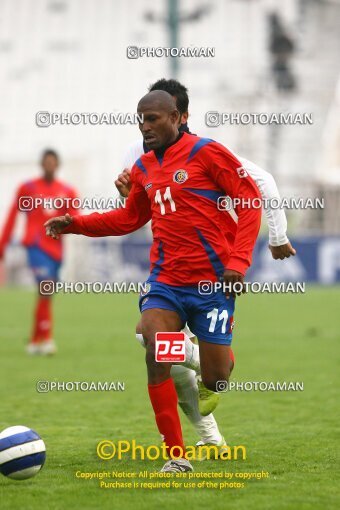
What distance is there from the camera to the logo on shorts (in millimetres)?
5809

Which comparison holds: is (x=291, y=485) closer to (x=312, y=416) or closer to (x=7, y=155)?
(x=312, y=416)

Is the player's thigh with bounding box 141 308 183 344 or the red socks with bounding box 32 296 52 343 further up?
the player's thigh with bounding box 141 308 183 344

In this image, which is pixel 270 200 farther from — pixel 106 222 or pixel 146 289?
pixel 106 222

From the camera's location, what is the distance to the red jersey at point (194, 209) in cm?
602

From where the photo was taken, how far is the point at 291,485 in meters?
5.46

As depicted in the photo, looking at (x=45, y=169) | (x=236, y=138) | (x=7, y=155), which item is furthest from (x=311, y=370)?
(x=7, y=155)

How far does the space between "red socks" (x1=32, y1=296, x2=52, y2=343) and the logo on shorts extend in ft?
23.4

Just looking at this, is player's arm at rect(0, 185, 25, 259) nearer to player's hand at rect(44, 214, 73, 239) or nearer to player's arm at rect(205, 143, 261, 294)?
player's hand at rect(44, 214, 73, 239)

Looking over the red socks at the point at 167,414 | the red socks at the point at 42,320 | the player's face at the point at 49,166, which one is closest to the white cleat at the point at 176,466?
the red socks at the point at 167,414

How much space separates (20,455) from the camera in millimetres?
5480

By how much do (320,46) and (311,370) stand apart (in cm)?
3271

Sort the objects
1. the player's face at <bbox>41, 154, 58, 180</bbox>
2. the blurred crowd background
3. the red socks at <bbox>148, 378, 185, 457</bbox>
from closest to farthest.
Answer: the red socks at <bbox>148, 378, 185, 457</bbox>
the player's face at <bbox>41, 154, 58, 180</bbox>
the blurred crowd background

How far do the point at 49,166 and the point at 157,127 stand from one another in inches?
277

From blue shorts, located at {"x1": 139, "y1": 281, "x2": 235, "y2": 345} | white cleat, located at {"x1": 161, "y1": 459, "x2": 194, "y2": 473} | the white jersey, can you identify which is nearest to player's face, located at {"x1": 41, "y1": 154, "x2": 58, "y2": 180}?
the white jersey
